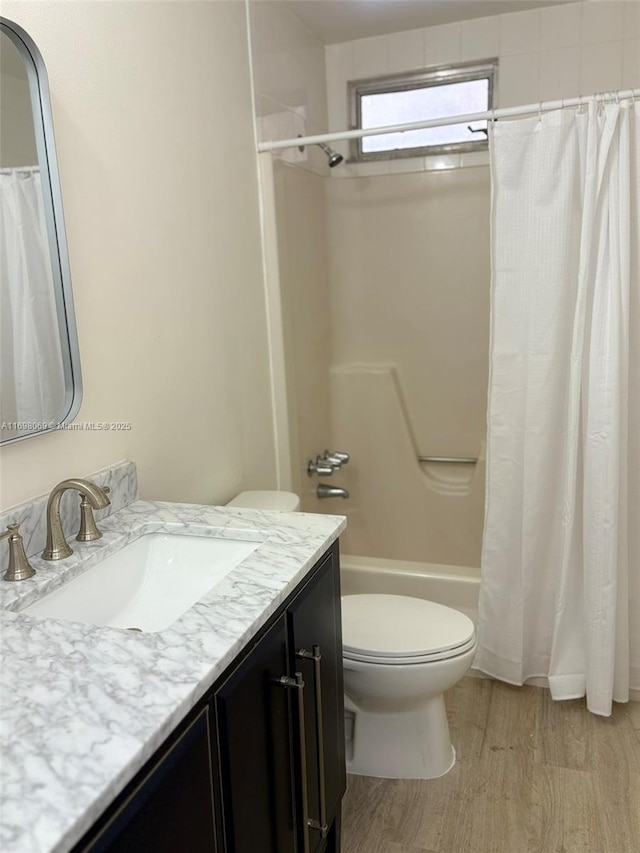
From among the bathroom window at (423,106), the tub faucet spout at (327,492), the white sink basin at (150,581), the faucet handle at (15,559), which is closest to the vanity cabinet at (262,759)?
the white sink basin at (150,581)

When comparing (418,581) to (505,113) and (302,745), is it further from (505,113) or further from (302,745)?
(505,113)

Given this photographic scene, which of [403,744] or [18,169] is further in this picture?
[403,744]

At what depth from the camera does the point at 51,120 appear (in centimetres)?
133

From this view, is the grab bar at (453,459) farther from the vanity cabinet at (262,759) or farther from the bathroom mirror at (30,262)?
the bathroom mirror at (30,262)

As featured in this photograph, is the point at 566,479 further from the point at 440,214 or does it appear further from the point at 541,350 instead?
the point at 440,214

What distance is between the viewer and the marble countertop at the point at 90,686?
2.18ft

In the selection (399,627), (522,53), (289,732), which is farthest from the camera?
(522,53)

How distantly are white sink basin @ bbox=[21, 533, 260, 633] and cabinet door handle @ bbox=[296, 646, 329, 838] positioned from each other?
224 mm

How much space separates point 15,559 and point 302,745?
0.59 metres

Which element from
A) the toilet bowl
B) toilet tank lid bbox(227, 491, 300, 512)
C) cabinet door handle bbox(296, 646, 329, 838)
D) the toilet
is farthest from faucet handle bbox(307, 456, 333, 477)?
cabinet door handle bbox(296, 646, 329, 838)

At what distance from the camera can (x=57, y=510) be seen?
49.8 inches

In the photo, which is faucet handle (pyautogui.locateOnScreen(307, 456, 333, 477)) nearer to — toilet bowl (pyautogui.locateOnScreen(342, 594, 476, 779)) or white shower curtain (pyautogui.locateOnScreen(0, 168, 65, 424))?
toilet bowl (pyautogui.locateOnScreen(342, 594, 476, 779))

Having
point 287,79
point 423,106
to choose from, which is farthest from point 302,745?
point 423,106

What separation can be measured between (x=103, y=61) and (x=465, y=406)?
6.49ft
